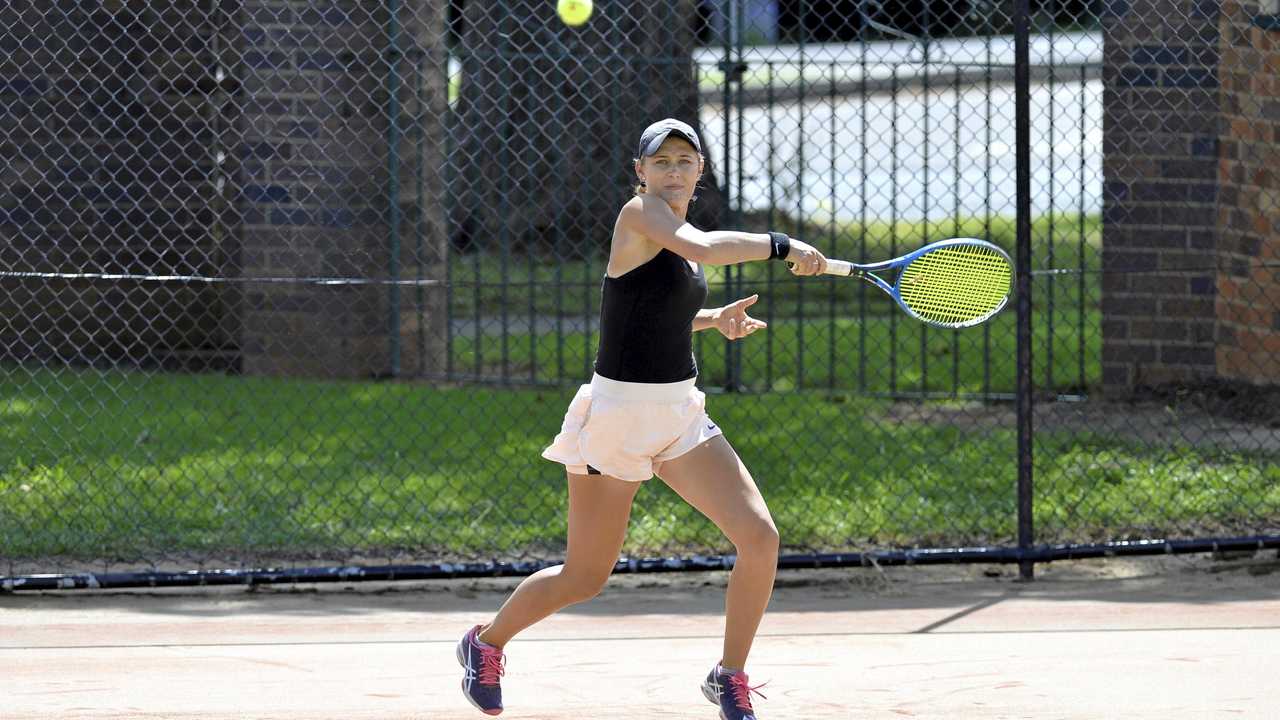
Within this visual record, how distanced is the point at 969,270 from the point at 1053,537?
2220 millimetres

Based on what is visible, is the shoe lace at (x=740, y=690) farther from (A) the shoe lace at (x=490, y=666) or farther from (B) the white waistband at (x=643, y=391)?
(B) the white waistband at (x=643, y=391)

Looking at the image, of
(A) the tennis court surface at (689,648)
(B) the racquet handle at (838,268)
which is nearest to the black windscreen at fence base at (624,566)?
(A) the tennis court surface at (689,648)

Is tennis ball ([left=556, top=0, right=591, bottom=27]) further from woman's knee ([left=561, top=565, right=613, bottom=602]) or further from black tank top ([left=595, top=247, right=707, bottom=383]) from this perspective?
woman's knee ([left=561, top=565, right=613, bottom=602])

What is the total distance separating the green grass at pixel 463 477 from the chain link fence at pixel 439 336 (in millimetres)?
24

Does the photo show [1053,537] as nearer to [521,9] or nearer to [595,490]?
[595,490]

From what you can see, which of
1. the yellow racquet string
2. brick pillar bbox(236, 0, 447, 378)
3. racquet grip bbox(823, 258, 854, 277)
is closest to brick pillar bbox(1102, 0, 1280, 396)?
brick pillar bbox(236, 0, 447, 378)

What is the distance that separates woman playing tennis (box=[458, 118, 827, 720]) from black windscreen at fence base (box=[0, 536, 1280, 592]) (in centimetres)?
153

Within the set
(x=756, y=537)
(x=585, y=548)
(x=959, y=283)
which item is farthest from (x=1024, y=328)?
(x=585, y=548)

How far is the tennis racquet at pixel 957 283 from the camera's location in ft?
16.6

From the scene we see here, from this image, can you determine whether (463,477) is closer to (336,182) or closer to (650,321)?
(336,182)

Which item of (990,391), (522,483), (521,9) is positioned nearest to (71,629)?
(522,483)

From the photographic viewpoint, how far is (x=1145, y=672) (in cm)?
540

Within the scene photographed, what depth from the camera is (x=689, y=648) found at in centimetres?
578

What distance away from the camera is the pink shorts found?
15.1ft
